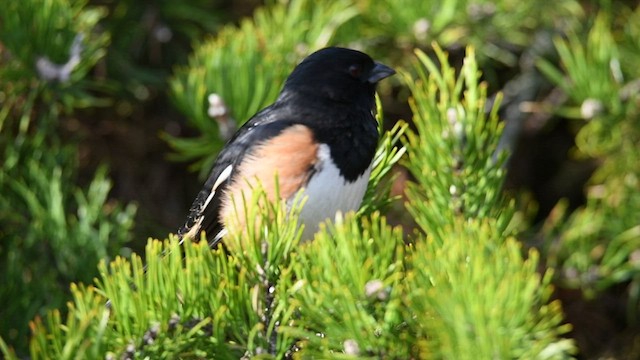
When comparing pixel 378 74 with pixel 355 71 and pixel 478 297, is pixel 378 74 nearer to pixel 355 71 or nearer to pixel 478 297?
pixel 355 71

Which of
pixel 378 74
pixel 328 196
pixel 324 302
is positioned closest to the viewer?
pixel 324 302

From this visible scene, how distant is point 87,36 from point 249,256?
115 centimetres

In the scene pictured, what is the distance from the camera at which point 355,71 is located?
210 centimetres

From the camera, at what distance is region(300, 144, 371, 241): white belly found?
5.91 feet

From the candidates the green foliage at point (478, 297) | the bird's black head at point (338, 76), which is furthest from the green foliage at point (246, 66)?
the green foliage at point (478, 297)

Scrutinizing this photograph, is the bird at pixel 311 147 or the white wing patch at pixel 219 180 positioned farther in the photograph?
the white wing patch at pixel 219 180

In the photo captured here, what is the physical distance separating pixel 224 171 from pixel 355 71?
35cm

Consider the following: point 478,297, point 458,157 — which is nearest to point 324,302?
point 478,297

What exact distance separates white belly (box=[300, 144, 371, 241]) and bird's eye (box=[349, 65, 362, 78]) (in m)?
0.30

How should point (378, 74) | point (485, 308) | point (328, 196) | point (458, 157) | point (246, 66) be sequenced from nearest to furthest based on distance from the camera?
point (485, 308) < point (458, 157) < point (328, 196) < point (378, 74) < point (246, 66)

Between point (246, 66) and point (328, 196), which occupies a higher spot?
point (246, 66)

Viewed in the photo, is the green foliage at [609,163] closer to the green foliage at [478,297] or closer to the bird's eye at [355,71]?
the bird's eye at [355,71]

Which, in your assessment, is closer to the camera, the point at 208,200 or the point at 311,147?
the point at 311,147

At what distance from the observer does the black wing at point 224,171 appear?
6.44 ft
